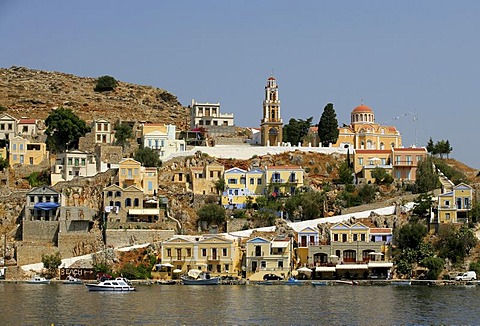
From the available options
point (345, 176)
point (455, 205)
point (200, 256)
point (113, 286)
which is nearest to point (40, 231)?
point (200, 256)

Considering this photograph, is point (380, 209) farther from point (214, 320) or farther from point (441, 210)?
point (214, 320)

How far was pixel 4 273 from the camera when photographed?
90.5 m

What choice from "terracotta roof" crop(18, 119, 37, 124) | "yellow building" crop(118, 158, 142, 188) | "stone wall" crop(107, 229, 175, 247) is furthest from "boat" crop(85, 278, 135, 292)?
"terracotta roof" crop(18, 119, 37, 124)

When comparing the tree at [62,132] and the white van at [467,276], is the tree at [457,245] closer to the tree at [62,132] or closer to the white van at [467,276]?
the white van at [467,276]

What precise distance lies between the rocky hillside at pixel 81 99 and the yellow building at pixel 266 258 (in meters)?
36.1

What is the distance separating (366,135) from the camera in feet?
375

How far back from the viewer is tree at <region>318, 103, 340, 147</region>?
11262 centimetres

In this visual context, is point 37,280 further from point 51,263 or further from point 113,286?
point 113,286

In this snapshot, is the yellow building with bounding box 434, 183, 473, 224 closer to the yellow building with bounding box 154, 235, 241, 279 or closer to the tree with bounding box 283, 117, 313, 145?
the yellow building with bounding box 154, 235, 241, 279

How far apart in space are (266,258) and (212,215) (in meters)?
8.03

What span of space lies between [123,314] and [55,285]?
20310mm

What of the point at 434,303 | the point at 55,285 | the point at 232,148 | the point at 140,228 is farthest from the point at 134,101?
the point at 434,303

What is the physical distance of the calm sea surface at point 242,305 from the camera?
64.2 metres

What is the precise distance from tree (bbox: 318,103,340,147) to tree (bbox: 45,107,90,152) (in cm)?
2204
